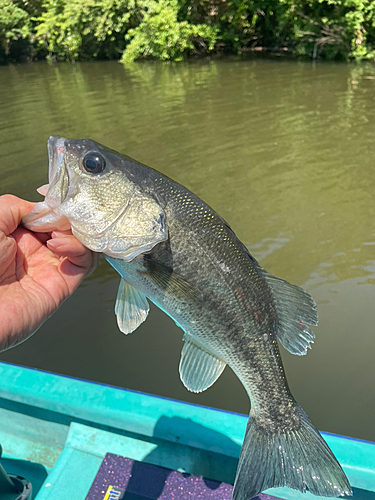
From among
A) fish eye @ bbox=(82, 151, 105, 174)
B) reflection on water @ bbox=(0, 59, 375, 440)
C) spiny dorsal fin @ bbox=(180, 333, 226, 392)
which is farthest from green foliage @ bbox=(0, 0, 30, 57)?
spiny dorsal fin @ bbox=(180, 333, 226, 392)

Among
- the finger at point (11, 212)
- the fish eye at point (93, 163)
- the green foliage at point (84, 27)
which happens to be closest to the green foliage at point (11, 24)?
A: the green foliage at point (84, 27)

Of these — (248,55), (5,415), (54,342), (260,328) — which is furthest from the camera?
(248,55)

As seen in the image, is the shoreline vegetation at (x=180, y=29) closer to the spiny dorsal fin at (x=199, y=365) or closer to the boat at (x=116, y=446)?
the boat at (x=116, y=446)

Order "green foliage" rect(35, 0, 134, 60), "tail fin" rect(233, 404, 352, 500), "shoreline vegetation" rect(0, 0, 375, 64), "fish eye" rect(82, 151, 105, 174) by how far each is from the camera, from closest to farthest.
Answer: "tail fin" rect(233, 404, 352, 500), "fish eye" rect(82, 151, 105, 174), "shoreline vegetation" rect(0, 0, 375, 64), "green foliage" rect(35, 0, 134, 60)

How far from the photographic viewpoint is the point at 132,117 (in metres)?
13.2

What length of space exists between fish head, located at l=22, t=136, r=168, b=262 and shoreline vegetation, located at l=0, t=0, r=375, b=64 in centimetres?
1891

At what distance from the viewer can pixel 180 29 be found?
22.0 m

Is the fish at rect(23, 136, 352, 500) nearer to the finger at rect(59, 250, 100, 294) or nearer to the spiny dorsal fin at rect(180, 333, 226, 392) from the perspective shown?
the spiny dorsal fin at rect(180, 333, 226, 392)

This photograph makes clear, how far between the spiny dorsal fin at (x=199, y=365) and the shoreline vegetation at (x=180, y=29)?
750 inches

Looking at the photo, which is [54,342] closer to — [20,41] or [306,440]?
[306,440]

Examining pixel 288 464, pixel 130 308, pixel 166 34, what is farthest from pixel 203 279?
pixel 166 34

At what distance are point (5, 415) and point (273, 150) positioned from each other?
850 centimetres

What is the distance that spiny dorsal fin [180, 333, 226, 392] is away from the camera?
1929mm

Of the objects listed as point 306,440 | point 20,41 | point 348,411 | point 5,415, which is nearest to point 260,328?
point 306,440
